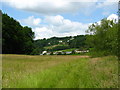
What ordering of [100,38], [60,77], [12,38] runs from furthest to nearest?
1. [12,38]
2. [100,38]
3. [60,77]

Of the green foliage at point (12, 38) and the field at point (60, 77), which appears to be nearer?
the field at point (60, 77)

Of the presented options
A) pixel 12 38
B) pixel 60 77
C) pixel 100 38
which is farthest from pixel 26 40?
pixel 60 77

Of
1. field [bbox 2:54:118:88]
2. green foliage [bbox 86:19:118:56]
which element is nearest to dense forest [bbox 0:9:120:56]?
green foliage [bbox 86:19:118:56]

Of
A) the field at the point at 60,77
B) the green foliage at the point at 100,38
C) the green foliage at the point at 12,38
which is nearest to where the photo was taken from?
the field at the point at 60,77

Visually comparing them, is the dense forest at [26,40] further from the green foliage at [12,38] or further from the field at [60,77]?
the field at [60,77]

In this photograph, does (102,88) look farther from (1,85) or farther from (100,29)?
(100,29)

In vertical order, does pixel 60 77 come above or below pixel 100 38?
below

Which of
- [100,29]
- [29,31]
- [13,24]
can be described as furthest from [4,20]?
[100,29]

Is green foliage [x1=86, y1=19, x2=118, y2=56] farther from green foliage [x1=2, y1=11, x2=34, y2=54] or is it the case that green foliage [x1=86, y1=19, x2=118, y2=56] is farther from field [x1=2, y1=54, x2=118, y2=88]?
green foliage [x1=2, y1=11, x2=34, y2=54]

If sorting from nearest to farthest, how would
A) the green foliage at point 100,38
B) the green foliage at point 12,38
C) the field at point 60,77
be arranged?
the field at point 60,77 < the green foliage at point 100,38 < the green foliage at point 12,38

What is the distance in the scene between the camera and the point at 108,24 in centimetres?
3064

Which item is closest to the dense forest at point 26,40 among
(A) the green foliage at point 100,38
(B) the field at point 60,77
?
(A) the green foliage at point 100,38

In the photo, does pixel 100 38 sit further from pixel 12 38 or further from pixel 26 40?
pixel 26 40

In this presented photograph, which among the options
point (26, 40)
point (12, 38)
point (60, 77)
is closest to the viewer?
point (60, 77)
